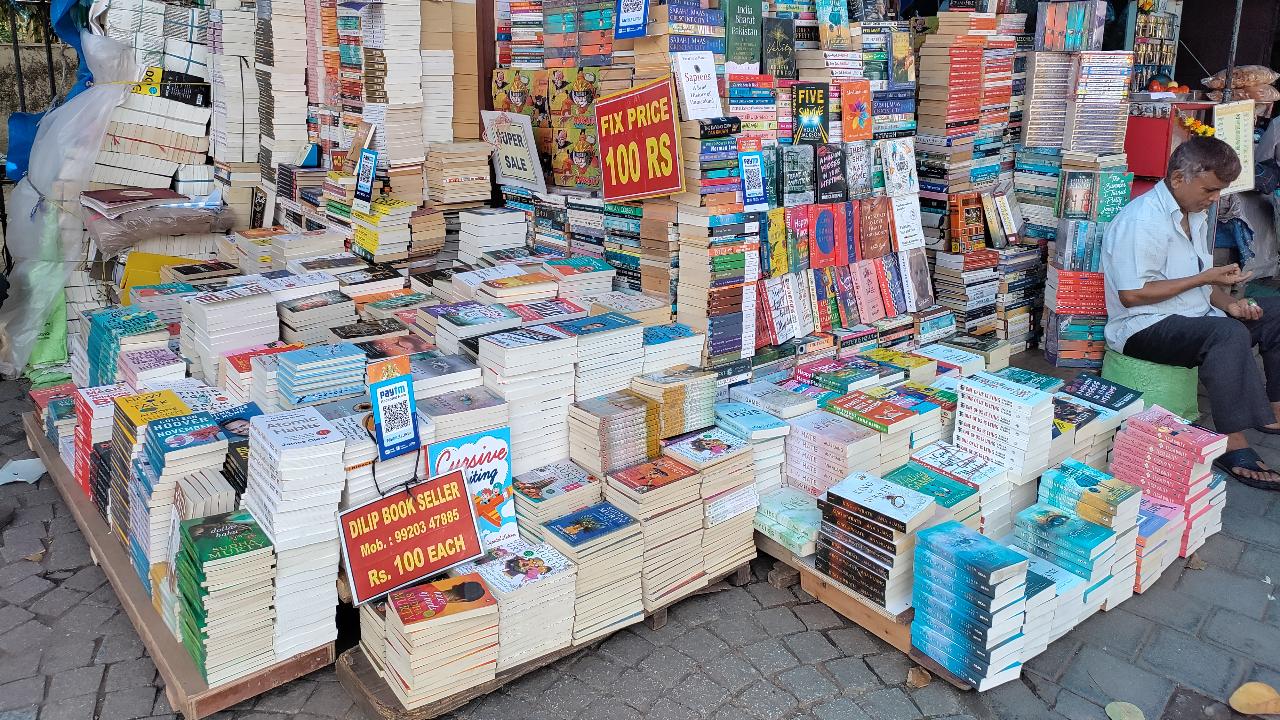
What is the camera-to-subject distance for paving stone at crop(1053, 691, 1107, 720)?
3.49 meters

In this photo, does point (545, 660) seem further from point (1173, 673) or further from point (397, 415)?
point (1173, 673)

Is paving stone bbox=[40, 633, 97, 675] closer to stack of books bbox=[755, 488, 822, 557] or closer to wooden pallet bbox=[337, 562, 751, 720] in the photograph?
wooden pallet bbox=[337, 562, 751, 720]

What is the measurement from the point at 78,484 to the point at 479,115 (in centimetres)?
334

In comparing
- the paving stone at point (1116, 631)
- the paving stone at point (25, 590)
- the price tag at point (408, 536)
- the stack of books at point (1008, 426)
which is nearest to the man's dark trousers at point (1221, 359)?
the stack of books at point (1008, 426)

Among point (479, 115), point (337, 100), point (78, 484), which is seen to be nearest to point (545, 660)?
point (78, 484)

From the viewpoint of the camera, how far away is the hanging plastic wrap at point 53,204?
6898mm

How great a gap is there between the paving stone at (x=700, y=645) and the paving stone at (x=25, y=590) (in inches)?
115

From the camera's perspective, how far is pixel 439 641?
331 cm

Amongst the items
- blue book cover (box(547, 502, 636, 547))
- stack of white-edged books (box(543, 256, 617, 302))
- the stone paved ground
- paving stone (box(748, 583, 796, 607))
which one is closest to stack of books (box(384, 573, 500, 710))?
the stone paved ground

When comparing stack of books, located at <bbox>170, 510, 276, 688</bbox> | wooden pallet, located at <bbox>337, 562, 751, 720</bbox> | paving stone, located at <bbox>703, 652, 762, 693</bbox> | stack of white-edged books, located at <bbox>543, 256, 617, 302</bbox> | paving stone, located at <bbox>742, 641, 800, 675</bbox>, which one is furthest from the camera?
stack of white-edged books, located at <bbox>543, 256, 617, 302</bbox>

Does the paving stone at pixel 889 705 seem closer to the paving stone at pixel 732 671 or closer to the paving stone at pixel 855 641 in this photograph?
the paving stone at pixel 855 641

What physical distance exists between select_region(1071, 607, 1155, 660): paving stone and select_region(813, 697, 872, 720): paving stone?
113 centimetres

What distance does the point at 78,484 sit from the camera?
4.80 m

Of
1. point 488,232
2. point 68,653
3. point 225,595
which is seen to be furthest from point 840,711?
point 488,232
